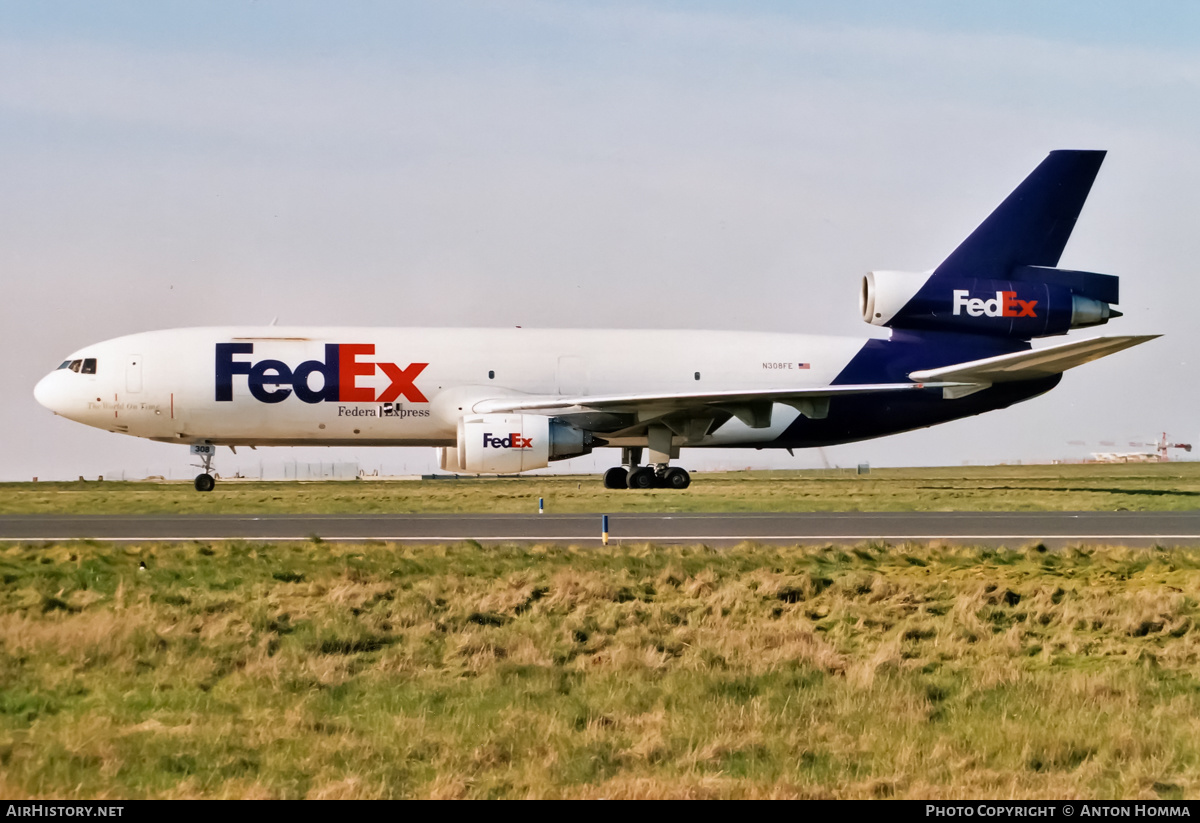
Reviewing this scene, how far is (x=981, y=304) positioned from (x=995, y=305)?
42 centimetres

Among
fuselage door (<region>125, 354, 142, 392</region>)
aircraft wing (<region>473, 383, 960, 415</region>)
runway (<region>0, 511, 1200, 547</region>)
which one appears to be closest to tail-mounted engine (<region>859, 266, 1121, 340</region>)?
aircraft wing (<region>473, 383, 960, 415</region>)

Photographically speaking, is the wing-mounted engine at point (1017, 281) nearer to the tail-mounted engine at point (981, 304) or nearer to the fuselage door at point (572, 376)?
the tail-mounted engine at point (981, 304)

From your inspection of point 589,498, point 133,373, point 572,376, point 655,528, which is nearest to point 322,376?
point 133,373

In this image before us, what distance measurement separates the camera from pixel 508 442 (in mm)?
32312

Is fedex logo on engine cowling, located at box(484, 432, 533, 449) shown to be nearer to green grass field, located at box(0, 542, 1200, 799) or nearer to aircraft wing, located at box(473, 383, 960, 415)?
aircraft wing, located at box(473, 383, 960, 415)

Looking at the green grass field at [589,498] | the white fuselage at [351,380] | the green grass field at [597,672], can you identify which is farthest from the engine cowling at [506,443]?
the green grass field at [597,672]

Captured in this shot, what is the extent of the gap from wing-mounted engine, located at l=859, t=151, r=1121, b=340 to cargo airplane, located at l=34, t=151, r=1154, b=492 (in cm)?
4

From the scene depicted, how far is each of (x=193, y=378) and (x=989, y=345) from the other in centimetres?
2319

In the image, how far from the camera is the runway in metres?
20.9

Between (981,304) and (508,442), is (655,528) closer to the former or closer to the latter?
(508,442)

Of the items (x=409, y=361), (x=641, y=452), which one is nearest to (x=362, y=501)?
(x=409, y=361)

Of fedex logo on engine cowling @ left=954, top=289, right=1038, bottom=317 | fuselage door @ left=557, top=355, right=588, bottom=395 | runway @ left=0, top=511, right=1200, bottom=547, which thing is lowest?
runway @ left=0, top=511, right=1200, bottom=547

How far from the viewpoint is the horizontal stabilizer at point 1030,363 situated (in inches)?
1312

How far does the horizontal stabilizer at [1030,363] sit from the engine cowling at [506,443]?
11657 mm
